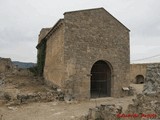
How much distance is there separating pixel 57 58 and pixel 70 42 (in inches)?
69.7

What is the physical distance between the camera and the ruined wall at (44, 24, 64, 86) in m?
13.4

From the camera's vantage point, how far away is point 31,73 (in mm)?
21938

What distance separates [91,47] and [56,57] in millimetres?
2546

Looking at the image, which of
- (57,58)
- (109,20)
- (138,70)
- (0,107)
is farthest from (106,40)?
(138,70)

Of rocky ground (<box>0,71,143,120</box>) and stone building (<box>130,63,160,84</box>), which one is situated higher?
Result: stone building (<box>130,63,160,84</box>)

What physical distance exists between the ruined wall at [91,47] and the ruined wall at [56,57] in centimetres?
56

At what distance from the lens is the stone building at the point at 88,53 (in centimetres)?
1302

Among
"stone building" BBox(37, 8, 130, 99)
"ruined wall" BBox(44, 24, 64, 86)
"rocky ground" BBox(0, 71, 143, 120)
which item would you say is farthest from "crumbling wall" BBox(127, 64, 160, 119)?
"ruined wall" BBox(44, 24, 64, 86)

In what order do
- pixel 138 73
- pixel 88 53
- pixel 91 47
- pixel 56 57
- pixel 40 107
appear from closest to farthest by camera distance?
pixel 40 107, pixel 88 53, pixel 91 47, pixel 56 57, pixel 138 73

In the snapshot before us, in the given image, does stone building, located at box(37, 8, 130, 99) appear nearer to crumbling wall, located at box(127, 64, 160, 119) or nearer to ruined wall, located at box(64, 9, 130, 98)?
ruined wall, located at box(64, 9, 130, 98)

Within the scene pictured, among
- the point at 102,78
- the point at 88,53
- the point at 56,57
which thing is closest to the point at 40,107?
the point at 56,57

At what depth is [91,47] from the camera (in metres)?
13.8

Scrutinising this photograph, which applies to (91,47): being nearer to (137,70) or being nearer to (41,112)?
(41,112)

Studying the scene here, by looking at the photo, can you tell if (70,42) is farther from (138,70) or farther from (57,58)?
(138,70)
